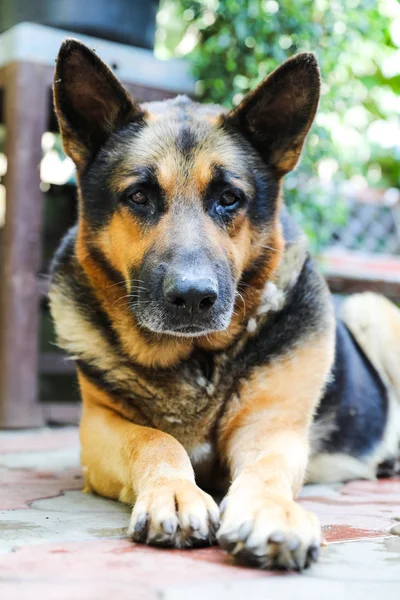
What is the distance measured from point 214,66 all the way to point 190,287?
3263 millimetres

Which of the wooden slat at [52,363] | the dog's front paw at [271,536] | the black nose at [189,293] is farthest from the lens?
the wooden slat at [52,363]

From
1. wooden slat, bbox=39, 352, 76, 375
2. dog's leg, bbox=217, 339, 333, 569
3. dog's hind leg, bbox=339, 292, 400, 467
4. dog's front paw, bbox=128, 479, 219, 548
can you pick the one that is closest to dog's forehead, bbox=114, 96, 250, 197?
dog's leg, bbox=217, 339, 333, 569

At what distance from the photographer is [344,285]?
215 inches

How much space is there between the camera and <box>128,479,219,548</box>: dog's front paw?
1.81 m

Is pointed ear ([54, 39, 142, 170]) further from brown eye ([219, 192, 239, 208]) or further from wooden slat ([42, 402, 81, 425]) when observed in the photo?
wooden slat ([42, 402, 81, 425])

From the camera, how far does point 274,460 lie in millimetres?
2203

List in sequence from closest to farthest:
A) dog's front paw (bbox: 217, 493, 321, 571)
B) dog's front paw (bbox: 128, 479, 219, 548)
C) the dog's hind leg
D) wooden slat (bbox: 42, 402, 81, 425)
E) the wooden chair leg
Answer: dog's front paw (bbox: 217, 493, 321, 571) < dog's front paw (bbox: 128, 479, 219, 548) < the dog's hind leg < the wooden chair leg < wooden slat (bbox: 42, 402, 81, 425)

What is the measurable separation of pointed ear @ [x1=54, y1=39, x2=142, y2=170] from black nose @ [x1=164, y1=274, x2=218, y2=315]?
0.77 meters

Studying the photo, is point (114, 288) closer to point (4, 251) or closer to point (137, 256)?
point (137, 256)

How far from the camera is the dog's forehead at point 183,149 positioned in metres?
2.55

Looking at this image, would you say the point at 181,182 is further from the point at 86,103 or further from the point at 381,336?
the point at 381,336

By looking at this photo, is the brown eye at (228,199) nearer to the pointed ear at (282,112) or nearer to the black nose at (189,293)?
the pointed ear at (282,112)

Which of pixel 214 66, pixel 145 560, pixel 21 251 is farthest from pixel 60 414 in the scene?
pixel 145 560

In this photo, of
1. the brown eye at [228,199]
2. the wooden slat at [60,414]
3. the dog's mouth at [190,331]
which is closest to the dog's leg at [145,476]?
the dog's mouth at [190,331]
